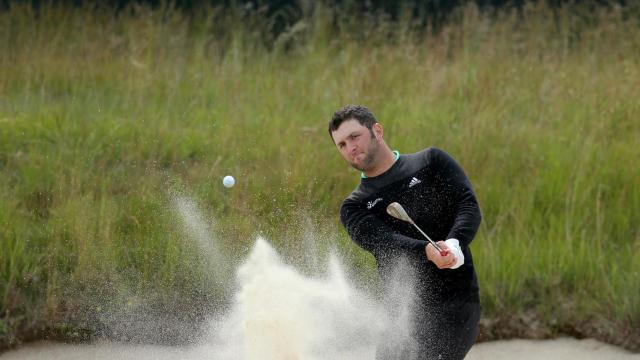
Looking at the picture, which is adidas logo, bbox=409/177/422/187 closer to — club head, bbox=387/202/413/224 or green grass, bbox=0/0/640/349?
club head, bbox=387/202/413/224

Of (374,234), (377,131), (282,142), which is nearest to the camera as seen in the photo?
(374,234)

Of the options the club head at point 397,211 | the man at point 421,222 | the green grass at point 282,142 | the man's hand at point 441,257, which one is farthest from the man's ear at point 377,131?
the green grass at point 282,142

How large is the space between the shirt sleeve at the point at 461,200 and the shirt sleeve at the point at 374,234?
0.15 m

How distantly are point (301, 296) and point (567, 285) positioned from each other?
185 centimetres

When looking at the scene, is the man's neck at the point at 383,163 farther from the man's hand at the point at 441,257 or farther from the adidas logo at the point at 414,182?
the man's hand at the point at 441,257

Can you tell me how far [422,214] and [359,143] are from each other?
0.35 metres

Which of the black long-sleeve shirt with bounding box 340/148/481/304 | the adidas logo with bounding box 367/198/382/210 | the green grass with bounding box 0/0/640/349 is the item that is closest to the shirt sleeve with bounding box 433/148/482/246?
the black long-sleeve shirt with bounding box 340/148/481/304

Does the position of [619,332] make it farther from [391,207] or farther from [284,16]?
[284,16]

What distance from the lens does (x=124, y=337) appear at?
520 cm

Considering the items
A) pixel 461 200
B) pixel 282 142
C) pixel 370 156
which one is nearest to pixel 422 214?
pixel 461 200

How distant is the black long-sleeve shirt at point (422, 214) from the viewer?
3572 millimetres

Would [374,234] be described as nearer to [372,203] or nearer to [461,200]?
[372,203]

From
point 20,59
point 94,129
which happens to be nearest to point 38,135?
point 94,129

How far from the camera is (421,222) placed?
3615 mm
